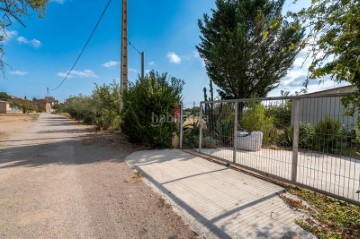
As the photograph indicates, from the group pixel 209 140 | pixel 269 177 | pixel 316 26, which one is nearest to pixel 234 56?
pixel 209 140

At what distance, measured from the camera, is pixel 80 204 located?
141 inches

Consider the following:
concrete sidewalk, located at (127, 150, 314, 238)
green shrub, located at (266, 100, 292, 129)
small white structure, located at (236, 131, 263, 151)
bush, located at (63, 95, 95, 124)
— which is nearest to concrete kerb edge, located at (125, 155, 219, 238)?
concrete sidewalk, located at (127, 150, 314, 238)

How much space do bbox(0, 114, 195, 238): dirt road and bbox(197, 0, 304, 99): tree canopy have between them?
6406mm

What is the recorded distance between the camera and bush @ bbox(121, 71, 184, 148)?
8.21 m

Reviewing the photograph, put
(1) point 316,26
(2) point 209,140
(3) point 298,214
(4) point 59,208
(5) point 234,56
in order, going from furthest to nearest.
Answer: (5) point 234,56 < (2) point 209,140 < (4) point 59,208 < (3) point 298,214 < (1) point 316,26

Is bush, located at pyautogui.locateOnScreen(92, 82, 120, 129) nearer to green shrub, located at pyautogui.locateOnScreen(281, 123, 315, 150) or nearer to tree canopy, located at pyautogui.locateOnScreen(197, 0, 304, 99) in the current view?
tree canopy, located at pyautogui.locateOnScreen(197, 0, 304, 99)

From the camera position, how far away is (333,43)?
239cm

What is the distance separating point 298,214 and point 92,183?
3.83 metres

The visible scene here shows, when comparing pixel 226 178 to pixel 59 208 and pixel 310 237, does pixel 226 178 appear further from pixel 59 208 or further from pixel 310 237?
pixel 59 208

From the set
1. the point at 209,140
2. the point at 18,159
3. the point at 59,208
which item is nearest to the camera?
the point at 59,208

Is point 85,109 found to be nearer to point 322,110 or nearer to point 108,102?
point 108,102

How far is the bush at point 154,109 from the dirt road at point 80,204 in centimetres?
229

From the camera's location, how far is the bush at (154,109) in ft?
26.9

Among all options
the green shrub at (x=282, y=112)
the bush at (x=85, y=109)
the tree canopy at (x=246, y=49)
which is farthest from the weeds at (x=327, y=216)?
the bush at (x=85, y=109)
